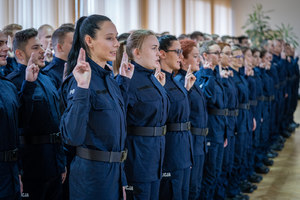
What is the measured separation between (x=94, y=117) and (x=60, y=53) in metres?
1.25

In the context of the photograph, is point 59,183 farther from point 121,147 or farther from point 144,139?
point 121,147

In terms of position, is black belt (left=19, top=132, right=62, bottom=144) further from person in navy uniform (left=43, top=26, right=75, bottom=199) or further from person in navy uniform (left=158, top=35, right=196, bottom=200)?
person in navy uniform (left=158, top=35, right=196, bottom=200)

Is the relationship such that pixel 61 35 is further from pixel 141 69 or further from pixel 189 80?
pixel 189 80

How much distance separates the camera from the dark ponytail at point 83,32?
2115 mm

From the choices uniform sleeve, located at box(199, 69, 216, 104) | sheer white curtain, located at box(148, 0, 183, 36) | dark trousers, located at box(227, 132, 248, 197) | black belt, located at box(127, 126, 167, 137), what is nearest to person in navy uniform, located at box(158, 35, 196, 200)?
black belt, located at box(127, 126, 167, 137)

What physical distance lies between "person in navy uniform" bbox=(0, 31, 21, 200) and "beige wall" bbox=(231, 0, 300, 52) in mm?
12076

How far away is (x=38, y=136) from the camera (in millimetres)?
2633

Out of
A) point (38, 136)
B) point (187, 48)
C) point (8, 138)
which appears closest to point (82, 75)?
point (8, 138)

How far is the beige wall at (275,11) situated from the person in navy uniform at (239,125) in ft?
30.0

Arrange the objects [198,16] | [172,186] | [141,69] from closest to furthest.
→ [141,69], [172,186], [198,16]

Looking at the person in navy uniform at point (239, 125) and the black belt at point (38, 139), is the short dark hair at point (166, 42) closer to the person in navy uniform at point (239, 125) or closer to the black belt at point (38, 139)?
the black belt at point (38, 139)

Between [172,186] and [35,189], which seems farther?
[172,186]

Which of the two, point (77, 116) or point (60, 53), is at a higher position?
point (60, 53)

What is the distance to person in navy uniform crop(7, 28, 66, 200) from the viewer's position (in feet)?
8.41
